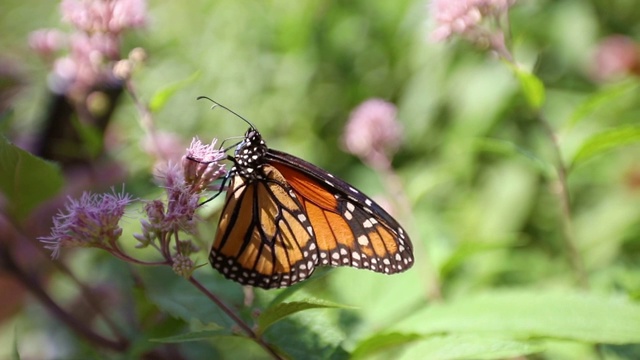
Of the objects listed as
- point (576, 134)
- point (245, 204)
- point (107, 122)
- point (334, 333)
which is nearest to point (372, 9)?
point (576, 134)

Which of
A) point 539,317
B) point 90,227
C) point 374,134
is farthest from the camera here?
point 374,134

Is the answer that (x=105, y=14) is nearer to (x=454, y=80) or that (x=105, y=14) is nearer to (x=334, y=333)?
(x=334, y=333)

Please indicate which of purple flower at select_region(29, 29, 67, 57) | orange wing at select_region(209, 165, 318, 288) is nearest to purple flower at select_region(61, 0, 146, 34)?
purple flower at select_region(29, 29, 67, 57)

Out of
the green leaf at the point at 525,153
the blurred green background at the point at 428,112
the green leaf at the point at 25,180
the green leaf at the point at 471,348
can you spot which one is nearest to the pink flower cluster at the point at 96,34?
the blurred green background at the point at 428,112

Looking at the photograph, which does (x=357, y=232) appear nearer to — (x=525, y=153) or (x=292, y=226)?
(x=292, y=226)

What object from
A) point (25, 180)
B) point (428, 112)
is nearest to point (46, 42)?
point (25, 180)

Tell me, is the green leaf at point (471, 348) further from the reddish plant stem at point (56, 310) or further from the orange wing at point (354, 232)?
the reddish plant stem at point (56, 310)
